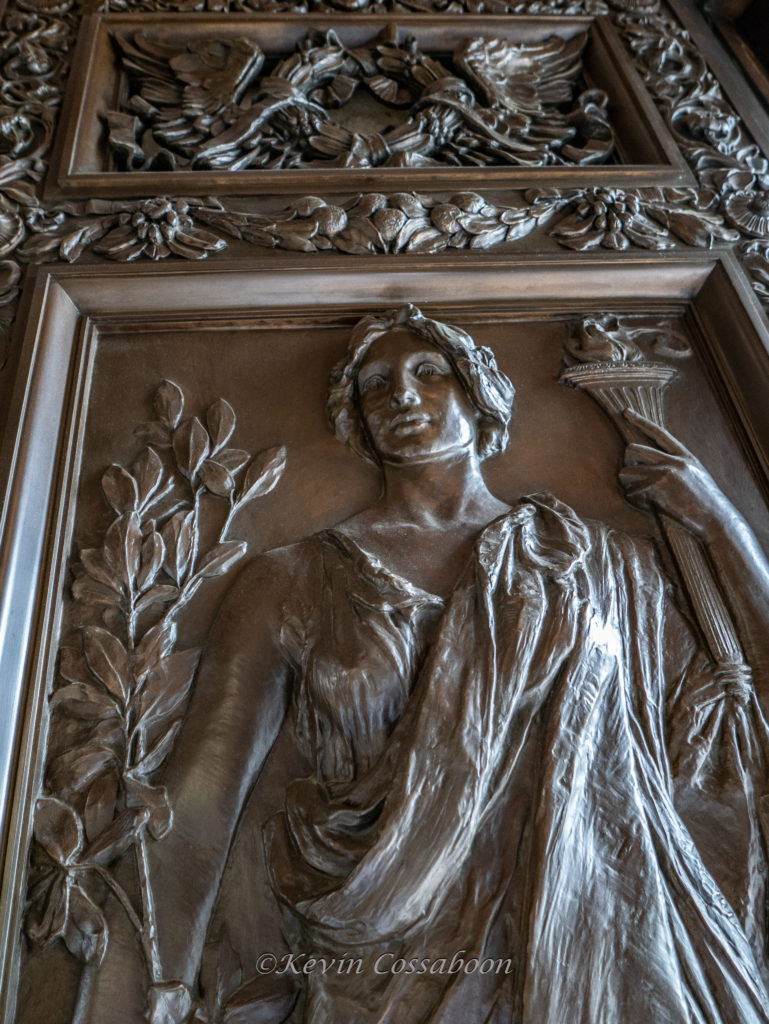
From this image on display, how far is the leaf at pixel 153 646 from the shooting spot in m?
2.08

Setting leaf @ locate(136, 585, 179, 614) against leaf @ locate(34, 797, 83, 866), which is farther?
leaf @ locate(136, 585, 179, 614)

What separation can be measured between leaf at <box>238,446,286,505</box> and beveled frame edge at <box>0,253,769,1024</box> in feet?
1.41

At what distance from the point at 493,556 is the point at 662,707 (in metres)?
0.48

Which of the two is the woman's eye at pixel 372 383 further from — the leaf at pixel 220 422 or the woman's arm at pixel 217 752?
the woman's arm at pixel 217 752

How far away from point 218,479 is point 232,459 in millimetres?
76

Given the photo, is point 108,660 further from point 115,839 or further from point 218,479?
point 218,479

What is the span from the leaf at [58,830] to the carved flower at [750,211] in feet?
8.06

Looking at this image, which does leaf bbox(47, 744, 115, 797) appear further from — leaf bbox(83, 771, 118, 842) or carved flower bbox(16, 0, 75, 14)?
carved flower bbox(16, 0, 75, 14)

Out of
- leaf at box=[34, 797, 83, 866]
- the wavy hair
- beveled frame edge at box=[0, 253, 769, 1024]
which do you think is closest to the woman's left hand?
beveled frame edge at box=[0, 253, 769, 1024]

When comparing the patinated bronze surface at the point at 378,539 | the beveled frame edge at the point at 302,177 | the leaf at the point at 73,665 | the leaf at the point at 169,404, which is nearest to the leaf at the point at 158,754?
the patinated bronze surface at the point at 378,539

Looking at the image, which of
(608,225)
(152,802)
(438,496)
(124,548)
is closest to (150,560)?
(124,548)

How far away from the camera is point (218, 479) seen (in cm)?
236

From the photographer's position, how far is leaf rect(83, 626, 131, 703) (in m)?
2.05

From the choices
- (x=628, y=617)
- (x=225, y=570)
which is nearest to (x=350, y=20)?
(x=225, y=570)
